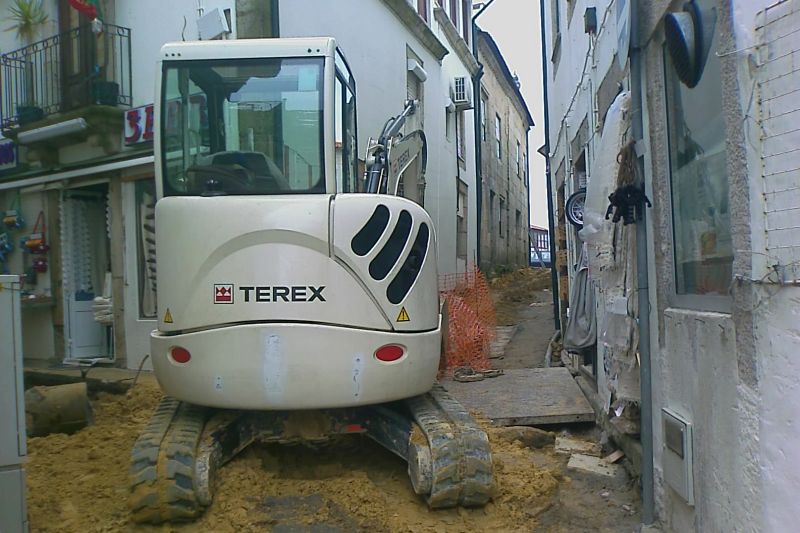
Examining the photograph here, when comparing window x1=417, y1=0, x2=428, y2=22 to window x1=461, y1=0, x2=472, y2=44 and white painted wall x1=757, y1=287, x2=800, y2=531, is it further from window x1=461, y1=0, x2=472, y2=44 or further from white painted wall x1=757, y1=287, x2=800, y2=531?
white painted wall x1=757, y1=287, x2=800, y2=531

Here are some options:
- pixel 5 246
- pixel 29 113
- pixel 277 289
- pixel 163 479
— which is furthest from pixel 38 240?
pixel 277 289

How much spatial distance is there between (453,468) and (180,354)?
179cm

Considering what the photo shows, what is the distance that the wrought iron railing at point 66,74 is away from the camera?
31.7 feet

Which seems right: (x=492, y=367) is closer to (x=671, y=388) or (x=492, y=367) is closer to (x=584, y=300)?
(x=584, y=300)

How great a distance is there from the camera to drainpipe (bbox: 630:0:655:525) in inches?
155

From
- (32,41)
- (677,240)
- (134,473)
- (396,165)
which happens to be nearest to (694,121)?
(677,240)

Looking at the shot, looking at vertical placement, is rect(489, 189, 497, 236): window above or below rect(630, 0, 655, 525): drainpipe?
above

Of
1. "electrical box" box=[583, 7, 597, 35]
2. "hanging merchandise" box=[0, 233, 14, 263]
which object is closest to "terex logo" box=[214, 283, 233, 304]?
"electrical box" box=[583, 7, 597, 35]

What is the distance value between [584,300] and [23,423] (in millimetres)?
5229

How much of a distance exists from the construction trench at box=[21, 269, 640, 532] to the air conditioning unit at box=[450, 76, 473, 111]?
1268 centimetres

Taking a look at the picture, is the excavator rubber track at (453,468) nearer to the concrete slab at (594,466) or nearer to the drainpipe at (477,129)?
the concrete slab at (594,466)

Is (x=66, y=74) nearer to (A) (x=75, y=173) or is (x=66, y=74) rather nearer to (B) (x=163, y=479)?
(A) (x=75, y=173)

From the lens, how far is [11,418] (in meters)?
3.67

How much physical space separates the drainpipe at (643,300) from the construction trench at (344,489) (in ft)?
1.28
